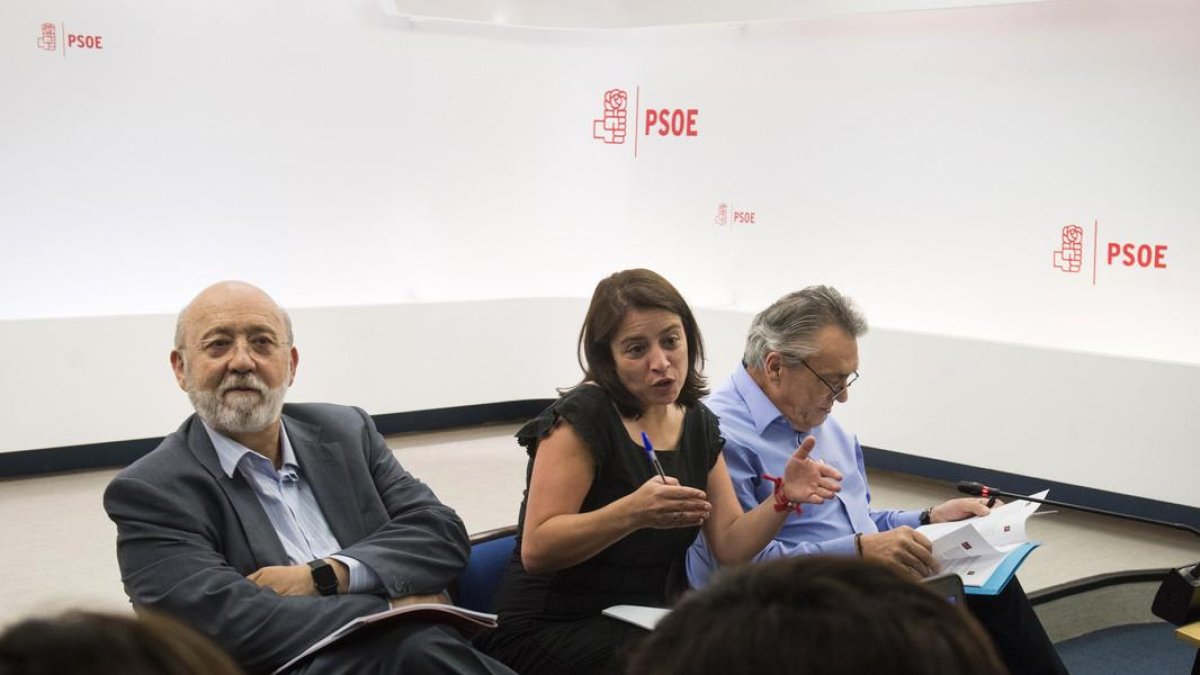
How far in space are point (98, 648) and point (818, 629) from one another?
43 cm

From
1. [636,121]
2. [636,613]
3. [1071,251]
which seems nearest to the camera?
[636,613]

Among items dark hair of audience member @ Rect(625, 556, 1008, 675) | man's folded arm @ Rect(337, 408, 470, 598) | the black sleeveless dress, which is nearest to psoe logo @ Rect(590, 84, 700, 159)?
man's folded arm @ Rect(337, 408, 470, 598)

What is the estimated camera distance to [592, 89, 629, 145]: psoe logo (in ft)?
24.1

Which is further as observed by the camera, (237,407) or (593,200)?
(593,200)

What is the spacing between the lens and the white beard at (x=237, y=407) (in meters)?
2.53

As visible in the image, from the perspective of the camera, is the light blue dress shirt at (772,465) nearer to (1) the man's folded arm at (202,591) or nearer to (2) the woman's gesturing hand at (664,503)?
(2) the woman's gesturing hand at (664,503)

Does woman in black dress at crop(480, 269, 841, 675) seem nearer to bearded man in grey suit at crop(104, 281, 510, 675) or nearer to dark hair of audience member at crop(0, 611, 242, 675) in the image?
bearded man in grey suit at crop(104, 281, 510, 675)

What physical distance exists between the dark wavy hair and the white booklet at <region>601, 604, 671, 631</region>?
419mm

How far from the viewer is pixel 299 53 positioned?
6.51 metres

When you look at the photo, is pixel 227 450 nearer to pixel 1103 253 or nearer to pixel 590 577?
pixel 590 577

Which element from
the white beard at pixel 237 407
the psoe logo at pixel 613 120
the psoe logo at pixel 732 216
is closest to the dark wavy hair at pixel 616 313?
the white beard at pixel 237 407

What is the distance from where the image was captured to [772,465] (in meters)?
2.91

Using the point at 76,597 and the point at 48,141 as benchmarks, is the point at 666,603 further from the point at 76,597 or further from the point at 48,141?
the point at 48,141

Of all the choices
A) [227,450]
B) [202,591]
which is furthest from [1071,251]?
[202,591]
